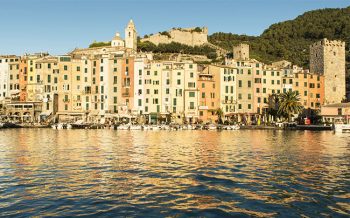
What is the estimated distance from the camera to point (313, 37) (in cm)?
19138

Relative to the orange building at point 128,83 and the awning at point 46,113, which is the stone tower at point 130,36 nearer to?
the orange building at point 128,83

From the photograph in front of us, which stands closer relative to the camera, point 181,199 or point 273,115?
point 181,199

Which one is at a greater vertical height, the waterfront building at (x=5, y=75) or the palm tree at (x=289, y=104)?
the waterfront building at (x=5, y=75)

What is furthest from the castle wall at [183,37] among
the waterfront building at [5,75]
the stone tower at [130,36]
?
the waterfront building at [5,75]

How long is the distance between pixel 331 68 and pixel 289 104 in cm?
2646

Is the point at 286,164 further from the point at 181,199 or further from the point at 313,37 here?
the point at 313,37

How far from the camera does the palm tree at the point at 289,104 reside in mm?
88938

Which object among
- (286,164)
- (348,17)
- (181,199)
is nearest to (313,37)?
(348,17)

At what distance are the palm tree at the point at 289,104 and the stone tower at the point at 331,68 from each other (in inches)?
666

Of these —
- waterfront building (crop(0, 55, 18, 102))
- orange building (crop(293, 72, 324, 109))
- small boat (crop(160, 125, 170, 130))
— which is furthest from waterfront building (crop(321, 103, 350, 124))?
waterfront building (crop(0, 55, 18, 102))

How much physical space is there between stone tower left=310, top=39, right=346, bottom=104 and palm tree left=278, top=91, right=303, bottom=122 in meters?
16.9

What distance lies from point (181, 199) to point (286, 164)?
42.2ft

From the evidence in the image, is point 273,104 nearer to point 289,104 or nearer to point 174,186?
point 289,104

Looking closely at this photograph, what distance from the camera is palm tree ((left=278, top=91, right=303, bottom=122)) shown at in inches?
3501
